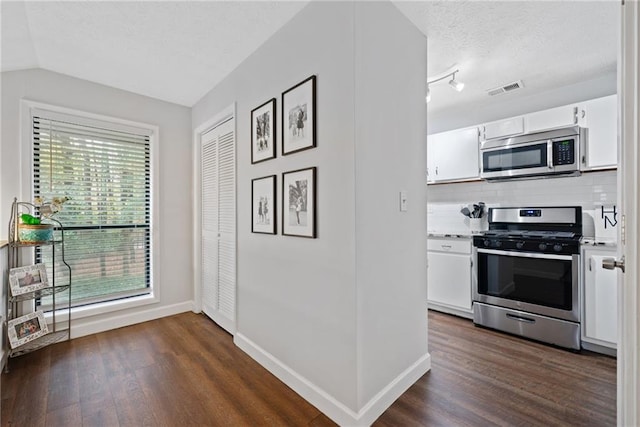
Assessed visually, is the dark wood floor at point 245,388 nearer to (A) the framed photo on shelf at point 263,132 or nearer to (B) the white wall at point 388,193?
(B) the white wall at point 388,193

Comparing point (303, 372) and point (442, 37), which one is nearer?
point (303, 372)

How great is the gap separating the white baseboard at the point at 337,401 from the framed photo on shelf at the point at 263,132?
1.50 metres

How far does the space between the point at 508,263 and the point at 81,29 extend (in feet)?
13.1

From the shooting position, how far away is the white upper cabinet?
3.37 meters

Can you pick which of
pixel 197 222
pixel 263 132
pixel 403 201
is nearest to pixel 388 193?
pixel 403 201

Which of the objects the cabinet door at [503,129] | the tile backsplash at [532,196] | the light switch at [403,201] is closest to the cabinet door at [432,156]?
the tile backsplash at [532,196]

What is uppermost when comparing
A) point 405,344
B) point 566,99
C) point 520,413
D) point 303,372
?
point 566,99

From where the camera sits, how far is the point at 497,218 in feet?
10.8

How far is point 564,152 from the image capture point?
272 cm

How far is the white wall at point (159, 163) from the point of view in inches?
97.1

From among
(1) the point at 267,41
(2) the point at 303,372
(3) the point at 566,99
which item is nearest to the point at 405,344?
(2) the point at 303,372

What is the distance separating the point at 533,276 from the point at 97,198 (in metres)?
4.26

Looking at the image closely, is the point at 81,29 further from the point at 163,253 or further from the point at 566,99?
the point at 566,99

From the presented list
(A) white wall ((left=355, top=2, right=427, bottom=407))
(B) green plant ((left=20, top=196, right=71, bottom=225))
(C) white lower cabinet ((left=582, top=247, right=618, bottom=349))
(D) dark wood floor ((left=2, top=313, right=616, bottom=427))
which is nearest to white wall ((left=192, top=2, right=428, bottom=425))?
(A) white wall ((left=355, top=2, right=427, bottom=407))
